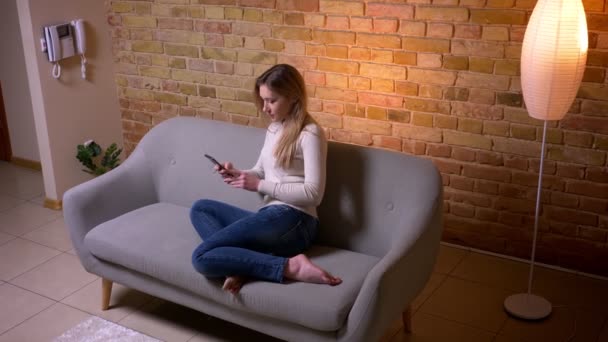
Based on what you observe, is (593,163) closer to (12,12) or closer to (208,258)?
(208,258)

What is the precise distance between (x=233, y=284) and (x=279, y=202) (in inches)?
15.7

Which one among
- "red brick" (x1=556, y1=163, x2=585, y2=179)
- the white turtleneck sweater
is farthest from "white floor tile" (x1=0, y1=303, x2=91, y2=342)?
"red brick" (x1=556, y1=163, x2=585, y2=179)

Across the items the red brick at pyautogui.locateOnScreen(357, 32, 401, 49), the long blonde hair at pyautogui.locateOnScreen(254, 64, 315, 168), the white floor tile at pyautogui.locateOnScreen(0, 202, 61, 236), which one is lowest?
the white floor tile at pyautogui.locateOnScreen(0, 202, 61, 236)

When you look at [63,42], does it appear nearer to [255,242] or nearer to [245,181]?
[245,181]

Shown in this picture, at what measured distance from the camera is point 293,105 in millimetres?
2787

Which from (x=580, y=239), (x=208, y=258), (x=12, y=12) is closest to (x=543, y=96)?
(x=580, y=239)

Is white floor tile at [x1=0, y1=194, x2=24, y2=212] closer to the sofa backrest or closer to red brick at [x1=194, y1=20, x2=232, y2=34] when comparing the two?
the sofa backrest

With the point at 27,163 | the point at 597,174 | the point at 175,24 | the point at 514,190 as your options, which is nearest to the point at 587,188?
the point at 597,174

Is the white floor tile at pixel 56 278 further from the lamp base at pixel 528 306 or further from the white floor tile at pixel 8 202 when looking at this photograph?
the lamp base at pixel 528 306

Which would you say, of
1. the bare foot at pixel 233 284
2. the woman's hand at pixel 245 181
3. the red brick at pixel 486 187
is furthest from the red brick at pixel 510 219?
the bare foot at pixel 233 284

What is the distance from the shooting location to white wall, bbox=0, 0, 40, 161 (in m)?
4.62

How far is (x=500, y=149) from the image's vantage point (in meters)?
3.42

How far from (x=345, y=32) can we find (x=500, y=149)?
0.99m

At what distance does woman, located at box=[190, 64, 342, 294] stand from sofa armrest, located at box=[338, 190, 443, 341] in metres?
0.29
